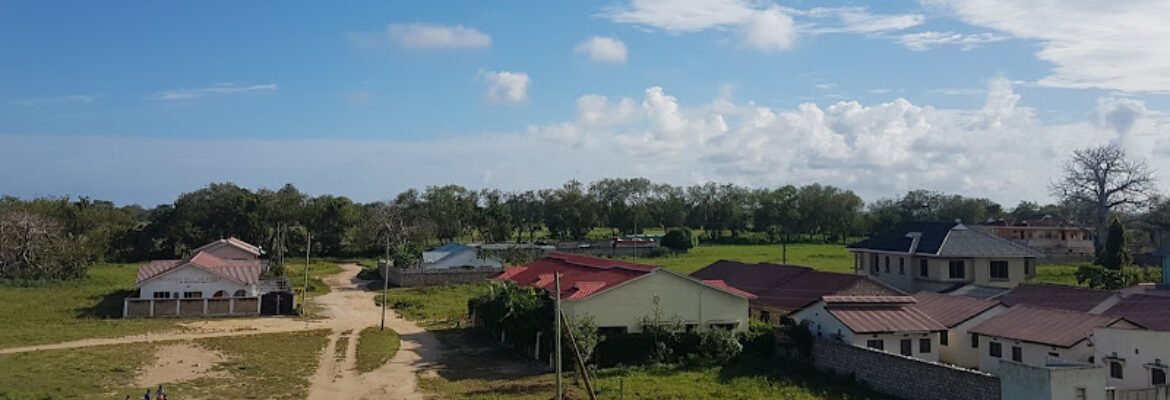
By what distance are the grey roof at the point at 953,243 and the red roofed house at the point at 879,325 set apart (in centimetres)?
1265

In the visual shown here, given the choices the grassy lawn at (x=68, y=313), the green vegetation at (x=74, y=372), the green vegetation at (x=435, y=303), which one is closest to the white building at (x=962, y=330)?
the green vegetation at (x=435, y=303)

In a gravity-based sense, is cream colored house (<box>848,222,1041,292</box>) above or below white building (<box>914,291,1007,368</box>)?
above

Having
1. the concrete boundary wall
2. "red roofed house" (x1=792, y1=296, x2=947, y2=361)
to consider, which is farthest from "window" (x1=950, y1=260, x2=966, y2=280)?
the concrete boundary wall

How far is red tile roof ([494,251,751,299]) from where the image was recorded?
30656 mm

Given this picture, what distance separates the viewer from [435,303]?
50719mm

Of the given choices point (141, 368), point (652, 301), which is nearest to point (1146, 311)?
point (652, 301)

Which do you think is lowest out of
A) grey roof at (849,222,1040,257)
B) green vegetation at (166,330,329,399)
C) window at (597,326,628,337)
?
green vegetation at (166,330,329,399)

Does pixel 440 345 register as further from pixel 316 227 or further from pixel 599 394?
pixel 316 227

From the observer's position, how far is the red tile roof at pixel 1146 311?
80.7 ft

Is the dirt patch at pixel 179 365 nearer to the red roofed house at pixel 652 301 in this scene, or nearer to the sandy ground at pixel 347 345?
the sandy ground at pixel 347 345

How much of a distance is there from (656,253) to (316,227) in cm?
3328

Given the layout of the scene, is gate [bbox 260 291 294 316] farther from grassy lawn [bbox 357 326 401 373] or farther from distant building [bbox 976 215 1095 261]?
distant building [bbox 976 215 1095 261]

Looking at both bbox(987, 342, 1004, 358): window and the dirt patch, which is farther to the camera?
the dirt patch

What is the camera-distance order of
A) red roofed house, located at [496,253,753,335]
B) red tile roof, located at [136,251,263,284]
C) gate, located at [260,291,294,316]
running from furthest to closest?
red tile roof, located at [136,251,263,284]
gate, located at [260,291,294,316]
red roofed house, located at [496,253,753,335]
